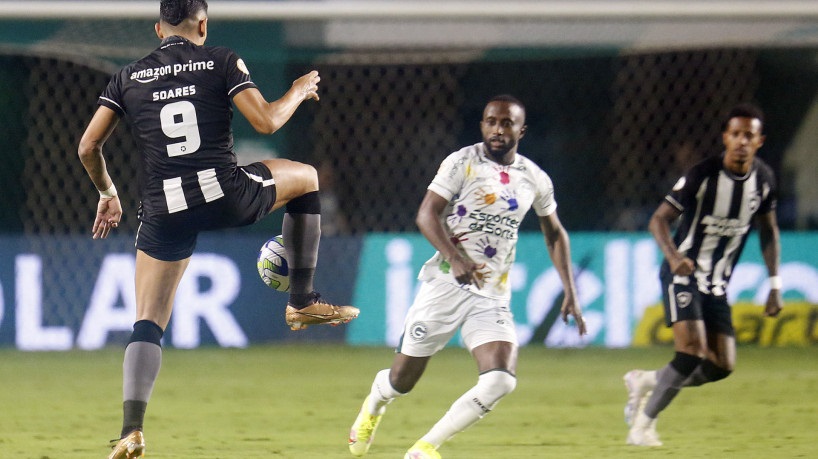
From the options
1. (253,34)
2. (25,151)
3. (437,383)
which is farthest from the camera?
(25,151)

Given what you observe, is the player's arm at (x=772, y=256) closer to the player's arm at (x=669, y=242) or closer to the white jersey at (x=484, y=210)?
the player's arm at (x=669, y=242)

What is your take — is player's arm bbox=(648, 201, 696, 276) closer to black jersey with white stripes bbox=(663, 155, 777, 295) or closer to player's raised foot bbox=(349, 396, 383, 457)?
black jersey with white stripes bbox=(663, 155, 777, 295)

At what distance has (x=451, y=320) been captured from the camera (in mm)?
6645

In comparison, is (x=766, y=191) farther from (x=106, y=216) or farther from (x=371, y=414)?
(x=106, y=216)

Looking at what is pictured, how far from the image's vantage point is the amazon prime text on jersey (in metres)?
5.96

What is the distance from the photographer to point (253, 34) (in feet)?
38.9

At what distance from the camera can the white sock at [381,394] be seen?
686 cm

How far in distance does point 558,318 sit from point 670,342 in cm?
106

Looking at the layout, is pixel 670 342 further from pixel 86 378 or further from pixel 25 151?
pixel 25 151

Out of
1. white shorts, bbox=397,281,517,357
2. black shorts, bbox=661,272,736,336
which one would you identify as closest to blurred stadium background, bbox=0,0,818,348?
black shorts, bbox=661,272,736,336

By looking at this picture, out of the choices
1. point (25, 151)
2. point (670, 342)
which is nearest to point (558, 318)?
point (670, 342)

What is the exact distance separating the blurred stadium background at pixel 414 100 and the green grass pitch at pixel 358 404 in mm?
964

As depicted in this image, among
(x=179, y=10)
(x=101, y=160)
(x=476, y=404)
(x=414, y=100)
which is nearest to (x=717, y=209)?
(x=476, y=404)

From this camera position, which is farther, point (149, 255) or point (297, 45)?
point (297, 45)
